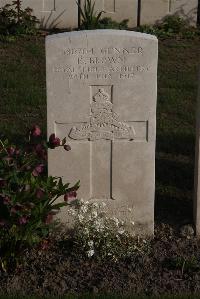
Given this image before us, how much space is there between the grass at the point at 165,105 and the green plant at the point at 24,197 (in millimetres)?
1365

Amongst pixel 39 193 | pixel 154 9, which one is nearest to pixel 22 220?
pixel 39 193

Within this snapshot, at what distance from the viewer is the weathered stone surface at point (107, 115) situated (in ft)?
18.7

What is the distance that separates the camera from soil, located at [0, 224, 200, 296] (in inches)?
215

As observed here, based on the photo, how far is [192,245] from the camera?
6090 millimetres

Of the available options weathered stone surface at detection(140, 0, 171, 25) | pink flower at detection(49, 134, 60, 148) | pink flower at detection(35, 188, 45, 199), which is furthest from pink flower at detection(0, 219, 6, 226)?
weathered stone surface at detection(140, 0, 171, 25)

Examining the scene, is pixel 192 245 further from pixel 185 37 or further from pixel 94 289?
pixel 185 37

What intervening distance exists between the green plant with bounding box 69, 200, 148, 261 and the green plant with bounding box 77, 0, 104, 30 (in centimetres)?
672

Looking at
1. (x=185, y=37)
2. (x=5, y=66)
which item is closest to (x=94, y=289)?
(x=5, y=66)

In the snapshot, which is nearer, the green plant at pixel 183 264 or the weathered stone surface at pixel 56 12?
the green plant at pixel 183 264

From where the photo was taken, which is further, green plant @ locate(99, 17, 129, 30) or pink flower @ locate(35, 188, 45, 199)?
green plant @ locate(99, 17, 129, 30)

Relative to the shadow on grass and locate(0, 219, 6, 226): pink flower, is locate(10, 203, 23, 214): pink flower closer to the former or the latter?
locate(0, 219, 6, 226): pink flower

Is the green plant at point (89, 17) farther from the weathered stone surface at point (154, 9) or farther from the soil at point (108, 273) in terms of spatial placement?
the soil at point (108, 273)

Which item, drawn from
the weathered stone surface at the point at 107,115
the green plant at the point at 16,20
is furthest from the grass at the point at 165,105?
the weathered stone surface at the point at 107,115

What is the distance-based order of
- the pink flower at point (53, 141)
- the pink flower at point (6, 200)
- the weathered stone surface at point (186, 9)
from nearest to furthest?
the pink flower at point (6, 200), the pink flower at point (53, 141), the weathered stone surface at point (186, 9)
